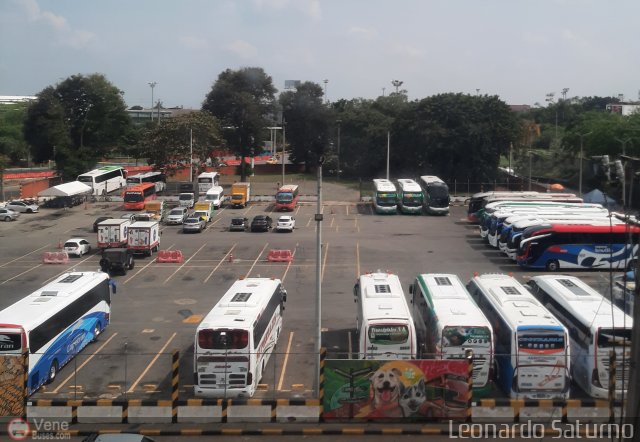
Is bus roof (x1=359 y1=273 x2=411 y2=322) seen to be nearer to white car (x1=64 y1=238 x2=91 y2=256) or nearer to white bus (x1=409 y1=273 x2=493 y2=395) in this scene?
white bus (x1=409 y1=273 x2=493 y2=395)

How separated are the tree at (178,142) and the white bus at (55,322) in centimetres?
4046

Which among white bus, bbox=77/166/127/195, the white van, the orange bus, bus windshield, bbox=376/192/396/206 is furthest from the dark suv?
white bus, bbox=77/166/127/195

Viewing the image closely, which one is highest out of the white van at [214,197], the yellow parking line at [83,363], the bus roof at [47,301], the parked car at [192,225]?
the white van at [214,197]

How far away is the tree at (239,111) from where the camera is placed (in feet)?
230

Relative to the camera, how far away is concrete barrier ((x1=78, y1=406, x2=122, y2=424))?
14344 mm

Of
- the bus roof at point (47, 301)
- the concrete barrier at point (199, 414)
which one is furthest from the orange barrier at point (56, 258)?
the concrete barrier at point (199, 414)

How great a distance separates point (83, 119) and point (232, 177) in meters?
16.5

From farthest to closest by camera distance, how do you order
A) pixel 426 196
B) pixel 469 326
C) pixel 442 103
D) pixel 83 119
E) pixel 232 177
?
pixel 232 177
pixel 83 119
pixel 442 103
pixel 426 196
pixel 469 326

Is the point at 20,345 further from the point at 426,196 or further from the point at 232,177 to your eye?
the point at 232,177

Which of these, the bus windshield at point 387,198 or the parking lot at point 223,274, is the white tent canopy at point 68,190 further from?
the bus windshield at point 387,198

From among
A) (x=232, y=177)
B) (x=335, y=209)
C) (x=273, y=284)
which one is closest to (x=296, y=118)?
(x=232, y=177)

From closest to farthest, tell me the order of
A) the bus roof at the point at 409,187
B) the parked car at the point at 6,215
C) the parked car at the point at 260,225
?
the parked car at the point at 260,225 < the parked car at the point at 6,215 < the bus roof at the point at 409,187

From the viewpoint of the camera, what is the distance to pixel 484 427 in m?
13.9

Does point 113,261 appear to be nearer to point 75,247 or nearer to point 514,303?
point 75,247
